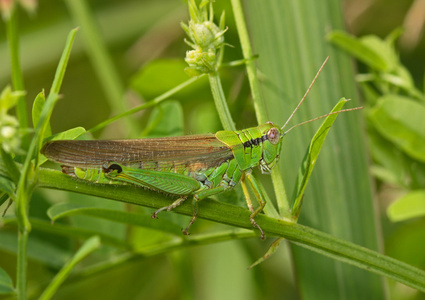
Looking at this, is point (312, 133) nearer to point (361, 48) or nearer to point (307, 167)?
point (361, 48)

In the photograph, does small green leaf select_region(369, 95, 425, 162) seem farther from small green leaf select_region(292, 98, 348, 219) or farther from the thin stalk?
the thin stalk

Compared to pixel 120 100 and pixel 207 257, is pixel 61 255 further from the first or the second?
pixel 207 257

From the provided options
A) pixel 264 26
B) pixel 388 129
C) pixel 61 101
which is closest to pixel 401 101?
pixel 388 129

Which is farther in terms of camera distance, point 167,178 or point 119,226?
point 119,226

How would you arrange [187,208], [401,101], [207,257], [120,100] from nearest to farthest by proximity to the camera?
[187,208], [401,101], [120,100], [207,257]

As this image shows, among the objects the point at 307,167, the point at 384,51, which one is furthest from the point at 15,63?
the point at 384,51

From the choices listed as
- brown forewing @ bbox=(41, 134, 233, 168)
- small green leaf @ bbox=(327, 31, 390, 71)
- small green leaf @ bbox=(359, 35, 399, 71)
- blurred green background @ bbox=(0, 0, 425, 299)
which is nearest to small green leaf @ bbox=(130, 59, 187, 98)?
blurred green background @ bbox=(0, 0, 425, 299)
